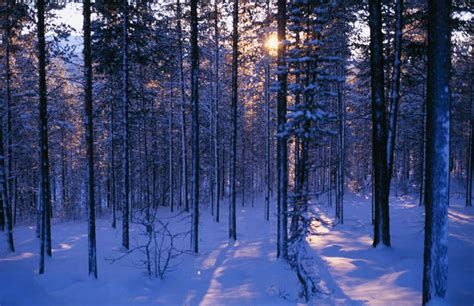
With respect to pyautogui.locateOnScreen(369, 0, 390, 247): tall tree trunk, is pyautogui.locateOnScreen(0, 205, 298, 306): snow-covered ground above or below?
below

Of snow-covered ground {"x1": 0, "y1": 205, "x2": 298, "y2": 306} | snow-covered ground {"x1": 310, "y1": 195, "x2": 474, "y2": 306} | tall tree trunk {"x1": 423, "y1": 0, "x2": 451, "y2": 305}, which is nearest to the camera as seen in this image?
tall tree trunk {"x1": 423, "y1": 0, "x2": 451, "y2": 305}

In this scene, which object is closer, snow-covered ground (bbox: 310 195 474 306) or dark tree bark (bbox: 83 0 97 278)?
snow-covered ground (bbox: 310 195 474 306)

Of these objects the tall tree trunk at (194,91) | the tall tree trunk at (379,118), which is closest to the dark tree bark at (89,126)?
the tall tree trunk at (194,91)

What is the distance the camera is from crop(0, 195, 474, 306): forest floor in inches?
299

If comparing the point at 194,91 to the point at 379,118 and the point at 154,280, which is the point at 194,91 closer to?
the point at 379,118

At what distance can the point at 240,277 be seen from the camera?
9.97 meters

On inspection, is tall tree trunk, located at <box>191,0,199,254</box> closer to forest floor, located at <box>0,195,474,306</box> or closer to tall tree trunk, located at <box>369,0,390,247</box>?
forest floor, located at <box>0,195,474,306</box>

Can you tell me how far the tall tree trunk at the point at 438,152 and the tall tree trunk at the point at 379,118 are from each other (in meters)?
5.11

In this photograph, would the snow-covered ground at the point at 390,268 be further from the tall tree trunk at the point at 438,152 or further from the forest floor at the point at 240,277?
the tall tree trunk at the point at 438,152

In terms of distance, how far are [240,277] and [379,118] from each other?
750 cm

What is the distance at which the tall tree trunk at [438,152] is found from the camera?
5.80 m

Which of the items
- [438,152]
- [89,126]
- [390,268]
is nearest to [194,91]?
[89,126]

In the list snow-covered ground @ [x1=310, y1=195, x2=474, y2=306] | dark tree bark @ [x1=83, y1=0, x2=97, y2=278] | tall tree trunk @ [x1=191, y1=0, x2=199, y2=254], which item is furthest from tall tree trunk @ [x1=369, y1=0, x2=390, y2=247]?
dark tree bark @ [x1=83, y1=0, x2=97, y2=278]

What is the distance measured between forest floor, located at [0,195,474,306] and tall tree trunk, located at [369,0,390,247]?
1272 millimetres
